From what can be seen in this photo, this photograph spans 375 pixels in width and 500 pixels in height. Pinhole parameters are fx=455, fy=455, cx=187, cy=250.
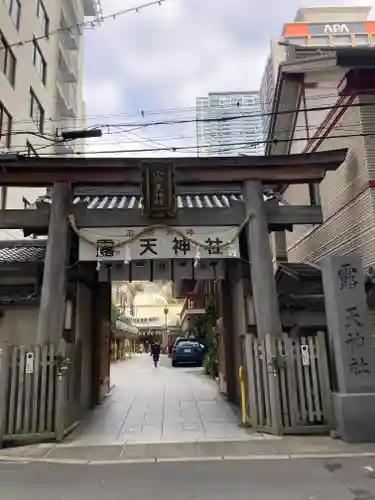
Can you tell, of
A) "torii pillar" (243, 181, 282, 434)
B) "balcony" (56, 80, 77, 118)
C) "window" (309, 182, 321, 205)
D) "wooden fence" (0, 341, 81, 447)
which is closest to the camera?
"wooden fence" (0, 341, 81, 447)

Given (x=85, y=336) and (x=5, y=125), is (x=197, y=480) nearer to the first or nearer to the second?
(x=85, y=336)

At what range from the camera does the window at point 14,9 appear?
826 inches

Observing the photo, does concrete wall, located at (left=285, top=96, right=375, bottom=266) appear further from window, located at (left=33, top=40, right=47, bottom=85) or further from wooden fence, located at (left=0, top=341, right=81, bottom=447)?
window, located at (left=33, top=40, right=47, bottom=85)

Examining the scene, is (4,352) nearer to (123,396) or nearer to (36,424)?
(36,424)

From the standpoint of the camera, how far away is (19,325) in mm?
10828

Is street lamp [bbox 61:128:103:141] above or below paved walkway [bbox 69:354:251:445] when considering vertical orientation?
above

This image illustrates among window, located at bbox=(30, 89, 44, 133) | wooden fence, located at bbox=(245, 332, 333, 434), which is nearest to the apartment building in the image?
window, located at bbox=(30, 89, 44, 133)

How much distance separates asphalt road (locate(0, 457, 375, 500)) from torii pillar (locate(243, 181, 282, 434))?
2105 mm

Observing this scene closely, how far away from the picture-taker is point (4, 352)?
26.7 feet

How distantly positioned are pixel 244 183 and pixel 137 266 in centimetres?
375

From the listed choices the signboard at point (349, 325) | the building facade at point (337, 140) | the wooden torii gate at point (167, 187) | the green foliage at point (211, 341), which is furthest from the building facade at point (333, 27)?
the signboard at point (349, 325)

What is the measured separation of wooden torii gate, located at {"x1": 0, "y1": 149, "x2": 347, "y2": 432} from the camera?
945 centimetres

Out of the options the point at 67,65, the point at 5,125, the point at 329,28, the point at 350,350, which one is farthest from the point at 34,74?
the point at 329,28

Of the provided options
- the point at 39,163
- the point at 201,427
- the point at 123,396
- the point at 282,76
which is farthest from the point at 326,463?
the point at 282,76
